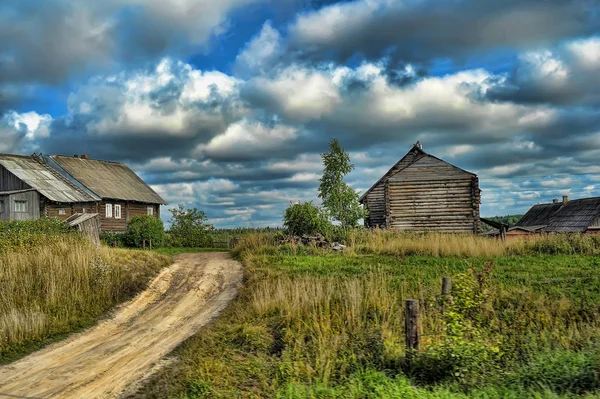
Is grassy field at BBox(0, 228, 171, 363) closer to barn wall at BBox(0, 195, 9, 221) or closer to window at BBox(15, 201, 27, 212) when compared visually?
barn wall at BBox(0, 195, 9, 221)

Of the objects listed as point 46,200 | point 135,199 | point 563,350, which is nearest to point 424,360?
point 563,350

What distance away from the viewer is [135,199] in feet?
163

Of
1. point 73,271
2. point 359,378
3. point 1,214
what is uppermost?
point 1,214

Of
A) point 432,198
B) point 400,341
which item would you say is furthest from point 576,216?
point 400,341

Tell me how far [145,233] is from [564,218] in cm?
3753

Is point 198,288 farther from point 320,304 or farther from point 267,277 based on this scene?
point 320,304

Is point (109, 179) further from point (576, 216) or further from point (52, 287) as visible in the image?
point (576, 216)

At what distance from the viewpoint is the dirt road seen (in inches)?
362

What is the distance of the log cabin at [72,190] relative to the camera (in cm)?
3838

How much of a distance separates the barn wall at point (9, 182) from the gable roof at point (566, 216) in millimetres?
43367

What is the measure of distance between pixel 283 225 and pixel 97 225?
1181cm

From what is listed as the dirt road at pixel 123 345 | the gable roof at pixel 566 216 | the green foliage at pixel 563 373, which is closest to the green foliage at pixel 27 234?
the dirt road at pixel 123 345

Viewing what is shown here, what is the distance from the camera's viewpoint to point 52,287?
14172 millimetres

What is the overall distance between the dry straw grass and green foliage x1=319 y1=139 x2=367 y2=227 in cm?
1791
